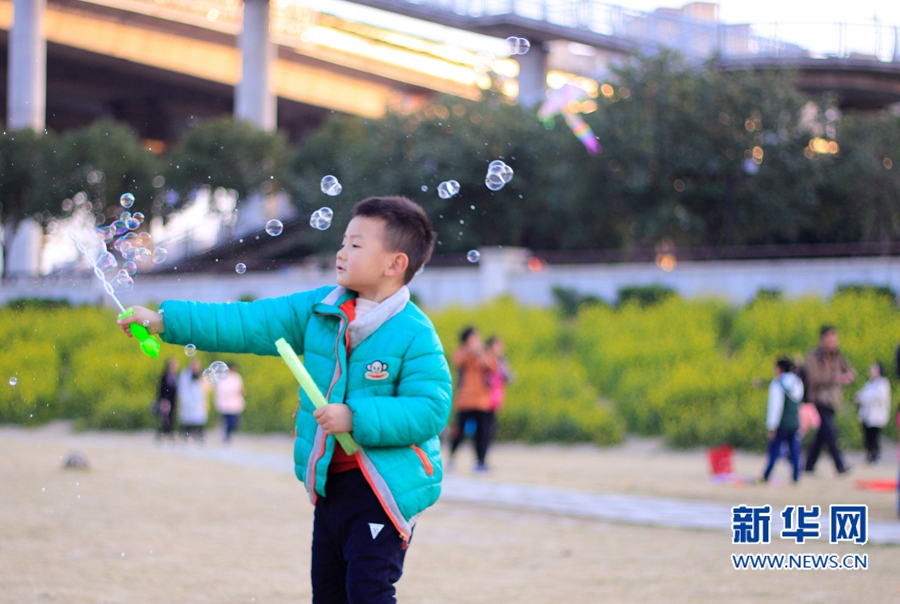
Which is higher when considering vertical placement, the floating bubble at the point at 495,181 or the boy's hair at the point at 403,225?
the floating bubble at the point at 495,181

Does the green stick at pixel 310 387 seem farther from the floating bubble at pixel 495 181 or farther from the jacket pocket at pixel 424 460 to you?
the floating bubble at pixel 495 181

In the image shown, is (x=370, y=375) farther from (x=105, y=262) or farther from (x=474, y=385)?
(x=474, y=385)

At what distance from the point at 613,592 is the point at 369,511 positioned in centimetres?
295

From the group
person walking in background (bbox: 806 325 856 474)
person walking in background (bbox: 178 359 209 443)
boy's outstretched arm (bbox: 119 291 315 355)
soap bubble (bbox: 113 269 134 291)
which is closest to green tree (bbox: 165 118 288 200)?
person walking in background (bbox: 178 359 209 443)

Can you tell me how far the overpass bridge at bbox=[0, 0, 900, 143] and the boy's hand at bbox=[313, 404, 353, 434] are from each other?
2908cm

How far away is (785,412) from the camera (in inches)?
432

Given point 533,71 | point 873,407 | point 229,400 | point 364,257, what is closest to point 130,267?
point 364,257

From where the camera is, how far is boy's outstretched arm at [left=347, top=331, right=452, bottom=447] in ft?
10.7

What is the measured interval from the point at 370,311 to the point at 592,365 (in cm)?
1725

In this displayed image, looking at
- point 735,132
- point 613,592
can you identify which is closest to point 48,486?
point 613,592

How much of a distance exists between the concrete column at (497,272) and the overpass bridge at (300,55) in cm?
950

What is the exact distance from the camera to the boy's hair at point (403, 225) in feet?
11.5

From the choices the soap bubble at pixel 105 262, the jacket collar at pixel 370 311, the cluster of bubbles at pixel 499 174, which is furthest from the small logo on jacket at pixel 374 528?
the cluster of bubbles at pixel 499 174

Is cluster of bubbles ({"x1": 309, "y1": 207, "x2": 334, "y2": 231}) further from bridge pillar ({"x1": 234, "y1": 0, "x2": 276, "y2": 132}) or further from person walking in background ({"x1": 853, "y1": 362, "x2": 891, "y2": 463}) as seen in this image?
bridge pillar ({"x1": 234, "y1": 0, "x2": 276, "y2": 132})
